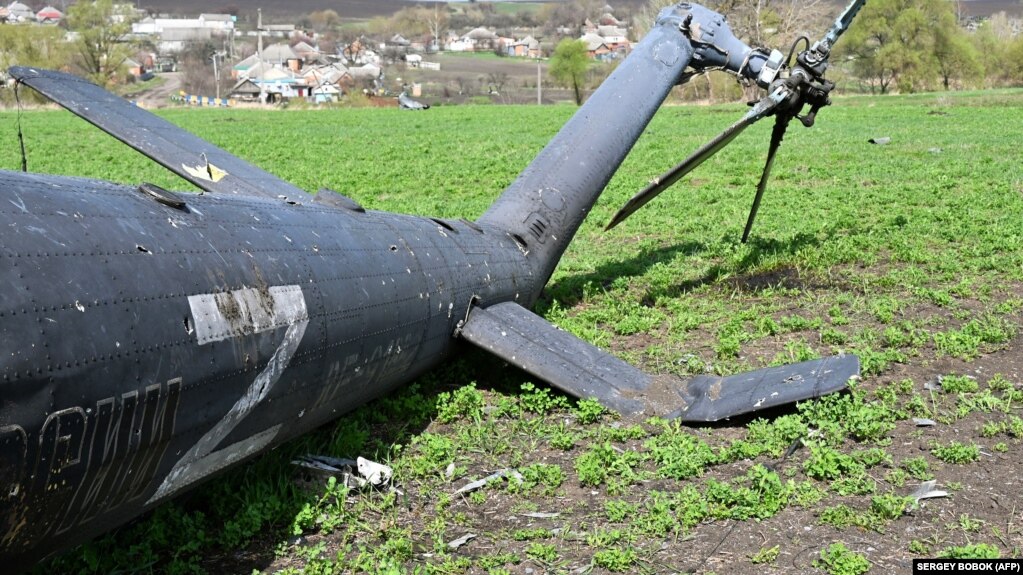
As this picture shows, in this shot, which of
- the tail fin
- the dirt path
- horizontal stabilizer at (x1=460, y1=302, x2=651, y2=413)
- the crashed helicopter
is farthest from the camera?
the dirt path

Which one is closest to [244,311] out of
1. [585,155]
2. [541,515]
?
[541,515]

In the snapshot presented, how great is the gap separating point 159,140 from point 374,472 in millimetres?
Result: 5810

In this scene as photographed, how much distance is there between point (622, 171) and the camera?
24.1 metres

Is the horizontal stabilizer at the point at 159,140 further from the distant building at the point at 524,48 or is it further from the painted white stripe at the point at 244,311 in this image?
the distant building at the point at 524,48

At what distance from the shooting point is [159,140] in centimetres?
1132

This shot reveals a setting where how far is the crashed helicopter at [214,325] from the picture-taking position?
16.1ft

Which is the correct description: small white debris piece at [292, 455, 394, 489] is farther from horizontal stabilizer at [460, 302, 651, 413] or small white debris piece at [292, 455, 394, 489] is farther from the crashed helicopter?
horizontal stabilizer at [460, 302, 651, 413]

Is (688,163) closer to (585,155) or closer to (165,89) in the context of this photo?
(585,155)

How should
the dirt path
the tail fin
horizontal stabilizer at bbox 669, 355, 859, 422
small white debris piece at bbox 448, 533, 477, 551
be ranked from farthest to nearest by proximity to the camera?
the dirt path
the tail fin
horizontal stabilizer at bbox 669, 355, 859, 422
small white debris piece at bbox 448, 533, 477, 551

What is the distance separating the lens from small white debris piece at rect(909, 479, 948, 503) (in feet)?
22.7

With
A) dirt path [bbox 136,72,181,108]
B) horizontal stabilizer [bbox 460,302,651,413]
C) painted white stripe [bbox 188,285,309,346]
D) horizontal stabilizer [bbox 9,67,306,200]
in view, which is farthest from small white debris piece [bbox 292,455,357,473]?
dirt path [bbox 136,72,181,108]

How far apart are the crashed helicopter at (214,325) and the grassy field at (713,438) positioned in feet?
1.79

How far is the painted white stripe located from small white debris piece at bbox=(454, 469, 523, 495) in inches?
76.1

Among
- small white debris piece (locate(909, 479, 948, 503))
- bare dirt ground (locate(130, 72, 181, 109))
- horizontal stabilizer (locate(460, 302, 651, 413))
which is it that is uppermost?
horizontal stabilizer (locate(460, 302, 651, 413))
